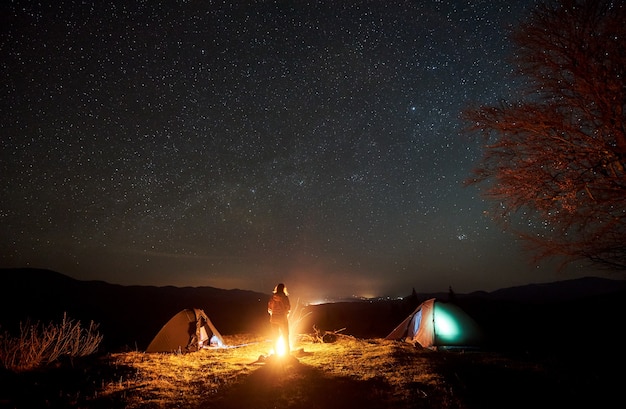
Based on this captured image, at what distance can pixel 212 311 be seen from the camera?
49469 millimetres

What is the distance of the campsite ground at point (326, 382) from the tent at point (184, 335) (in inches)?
71.3

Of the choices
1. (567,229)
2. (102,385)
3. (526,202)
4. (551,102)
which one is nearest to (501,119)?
(551,102)

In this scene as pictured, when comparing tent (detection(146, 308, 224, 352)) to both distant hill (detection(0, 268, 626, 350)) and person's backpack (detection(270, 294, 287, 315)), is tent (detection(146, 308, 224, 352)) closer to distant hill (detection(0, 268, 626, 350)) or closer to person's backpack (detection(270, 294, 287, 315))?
person's backpack (detection(270, 294, 287, 315))

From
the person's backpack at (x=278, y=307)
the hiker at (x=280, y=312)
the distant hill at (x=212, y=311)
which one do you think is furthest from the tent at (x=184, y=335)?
the distant hill at (x=212, y=311)

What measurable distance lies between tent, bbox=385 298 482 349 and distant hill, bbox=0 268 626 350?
206 inches

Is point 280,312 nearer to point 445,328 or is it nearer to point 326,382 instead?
point 326,382

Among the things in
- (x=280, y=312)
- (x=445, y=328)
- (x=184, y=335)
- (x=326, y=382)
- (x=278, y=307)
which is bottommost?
(x=326, y=382)

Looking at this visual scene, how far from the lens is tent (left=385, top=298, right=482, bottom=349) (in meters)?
12.6

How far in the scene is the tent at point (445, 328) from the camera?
1257cm

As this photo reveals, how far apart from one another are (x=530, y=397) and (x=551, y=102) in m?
6.67

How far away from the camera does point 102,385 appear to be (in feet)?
24.0

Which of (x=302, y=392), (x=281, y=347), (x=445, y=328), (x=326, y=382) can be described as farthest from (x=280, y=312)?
(x=445, y=328)

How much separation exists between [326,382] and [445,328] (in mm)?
6663

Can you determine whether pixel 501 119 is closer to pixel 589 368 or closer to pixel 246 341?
pixel 589 368
